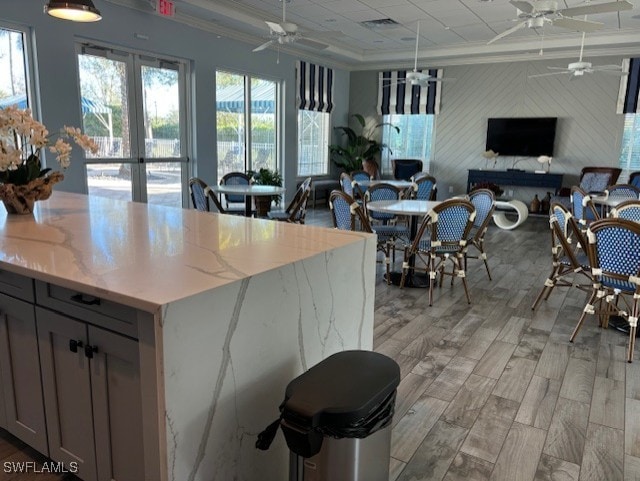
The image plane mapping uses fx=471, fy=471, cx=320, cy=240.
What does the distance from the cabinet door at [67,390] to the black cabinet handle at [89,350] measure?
23 mm

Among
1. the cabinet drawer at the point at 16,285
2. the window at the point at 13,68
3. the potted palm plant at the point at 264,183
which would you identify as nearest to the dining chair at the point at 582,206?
the potted palm plant at the point at 264,183

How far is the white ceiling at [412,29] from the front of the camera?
629 centimetres

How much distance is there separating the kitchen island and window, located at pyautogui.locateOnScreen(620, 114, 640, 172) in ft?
27.3

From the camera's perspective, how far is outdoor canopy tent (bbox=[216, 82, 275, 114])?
759cm

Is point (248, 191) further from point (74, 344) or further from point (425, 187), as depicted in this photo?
point (74, 344)

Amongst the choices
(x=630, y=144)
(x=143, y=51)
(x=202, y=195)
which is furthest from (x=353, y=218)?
(x=630, y=144)

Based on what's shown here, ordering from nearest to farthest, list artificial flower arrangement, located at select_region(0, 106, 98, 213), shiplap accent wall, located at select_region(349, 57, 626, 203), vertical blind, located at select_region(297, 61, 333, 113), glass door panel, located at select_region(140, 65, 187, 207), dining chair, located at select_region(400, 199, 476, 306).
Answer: artificial flower arrangement, located at select_region(0, 106, 98, 213)
dining chair, located at select_region(400, 199, 476, 306)
glass door panel, located at select_region(140, 65, 187, 207)
shiplap accent wall, located at select_region(349, 57, 626, 203)
vertical blind, located at select_region(297, 61, 333, 113)

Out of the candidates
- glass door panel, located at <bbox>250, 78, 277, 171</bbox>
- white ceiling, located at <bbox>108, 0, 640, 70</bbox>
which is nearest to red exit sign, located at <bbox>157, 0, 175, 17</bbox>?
white ceiling, located at <bbox>108, 0, 640, 70</bbox>

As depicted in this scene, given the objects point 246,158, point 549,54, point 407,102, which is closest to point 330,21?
point 246,158

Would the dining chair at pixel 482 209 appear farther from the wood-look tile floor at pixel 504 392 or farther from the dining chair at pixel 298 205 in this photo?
the dining chair at pixel 298 205

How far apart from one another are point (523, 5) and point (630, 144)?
5.68m

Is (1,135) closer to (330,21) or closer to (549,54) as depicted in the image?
(330,21)

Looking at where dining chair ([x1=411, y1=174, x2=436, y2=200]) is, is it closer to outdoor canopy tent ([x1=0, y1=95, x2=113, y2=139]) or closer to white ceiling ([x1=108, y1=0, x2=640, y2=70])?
white ceiling ([x1=108, y1=0, x2=640, y2=70])

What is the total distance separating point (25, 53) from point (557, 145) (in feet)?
28.0
